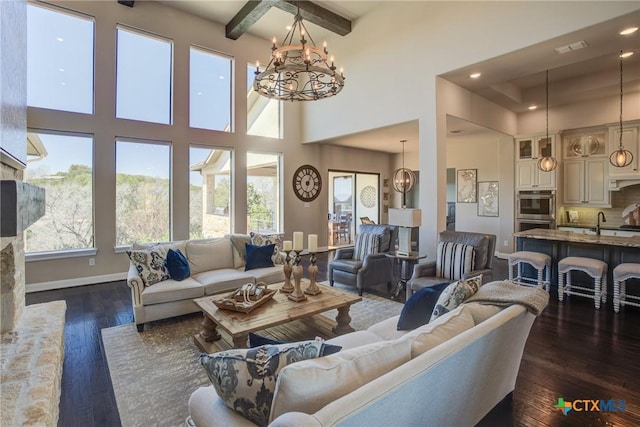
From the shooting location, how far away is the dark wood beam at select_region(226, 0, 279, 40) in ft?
18.1

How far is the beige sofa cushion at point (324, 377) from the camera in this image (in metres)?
1.03

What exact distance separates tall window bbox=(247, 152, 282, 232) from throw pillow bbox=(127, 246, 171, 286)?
3507mm

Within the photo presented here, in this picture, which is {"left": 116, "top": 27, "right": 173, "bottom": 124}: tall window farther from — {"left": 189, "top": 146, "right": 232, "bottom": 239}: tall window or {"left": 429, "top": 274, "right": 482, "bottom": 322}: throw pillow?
{"left": 429, "top": 274, "right": 482, "bottom": 322}: throw pillow

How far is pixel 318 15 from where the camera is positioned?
599 cm

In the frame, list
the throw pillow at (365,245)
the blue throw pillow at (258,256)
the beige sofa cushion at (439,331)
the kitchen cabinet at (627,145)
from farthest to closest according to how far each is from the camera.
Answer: the kitchen cabinet at (627,145) < the throw pillow at (365,245) < the blue throw pillow at (258,256) < the beige sofa cushion at (439,331)

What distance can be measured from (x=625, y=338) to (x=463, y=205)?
5291 millimetres

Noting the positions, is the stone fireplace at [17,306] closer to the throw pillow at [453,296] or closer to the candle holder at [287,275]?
the candle holder at [287,275]

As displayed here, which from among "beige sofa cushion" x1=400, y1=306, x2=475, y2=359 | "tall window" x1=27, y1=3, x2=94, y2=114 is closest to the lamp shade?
"beige sofa cushion" x1=400, y1=306, x2=475, y2=359

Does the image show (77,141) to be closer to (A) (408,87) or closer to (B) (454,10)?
(A) (408,87)

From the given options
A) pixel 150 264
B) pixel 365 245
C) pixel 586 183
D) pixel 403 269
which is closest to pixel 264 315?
pixel 150 264

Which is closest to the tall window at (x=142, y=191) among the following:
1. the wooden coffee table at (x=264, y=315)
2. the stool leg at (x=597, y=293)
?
the wooden coffee table at (x=264, y=315)

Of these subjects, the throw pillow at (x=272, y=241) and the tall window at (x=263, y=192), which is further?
the tall window at (x=263, y=192)

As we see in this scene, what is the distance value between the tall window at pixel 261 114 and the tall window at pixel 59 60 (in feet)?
9.75

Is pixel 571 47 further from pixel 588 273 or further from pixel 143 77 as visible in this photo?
pixel 143 77
